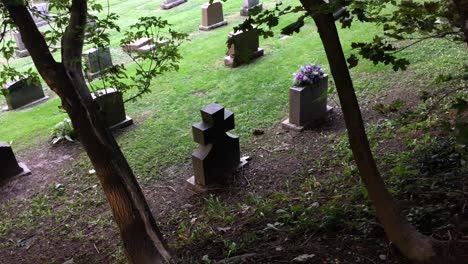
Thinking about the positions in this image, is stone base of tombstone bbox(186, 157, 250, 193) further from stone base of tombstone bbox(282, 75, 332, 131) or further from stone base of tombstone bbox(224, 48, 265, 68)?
stone base of tombstone bbox(224, 48, 265, 68)

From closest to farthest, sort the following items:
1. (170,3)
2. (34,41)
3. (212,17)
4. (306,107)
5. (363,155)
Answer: (363,155)
(34,41)
(306,107)
(212,17)
(170,3)

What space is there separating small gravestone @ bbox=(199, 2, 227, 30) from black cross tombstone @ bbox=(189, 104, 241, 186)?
8.17 m

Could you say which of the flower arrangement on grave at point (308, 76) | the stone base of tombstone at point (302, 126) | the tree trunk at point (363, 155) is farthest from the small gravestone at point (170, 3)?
the tree trunk at point (363, 155)

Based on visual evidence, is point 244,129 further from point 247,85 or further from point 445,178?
point 445,178

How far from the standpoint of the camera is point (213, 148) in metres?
6.39

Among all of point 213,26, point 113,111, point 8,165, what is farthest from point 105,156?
point 213,26

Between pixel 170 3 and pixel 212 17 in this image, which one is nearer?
pixel 212 17

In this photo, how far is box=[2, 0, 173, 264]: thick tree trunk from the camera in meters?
4.34

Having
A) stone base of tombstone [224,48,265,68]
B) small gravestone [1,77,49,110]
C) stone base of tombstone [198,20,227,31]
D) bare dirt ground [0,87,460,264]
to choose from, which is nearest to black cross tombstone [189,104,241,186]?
bare dirt ground [0,87,460,264]

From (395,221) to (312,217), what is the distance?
1.20m

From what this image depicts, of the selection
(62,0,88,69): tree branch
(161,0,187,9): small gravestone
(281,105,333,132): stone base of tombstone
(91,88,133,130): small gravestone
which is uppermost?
(62,0,88,69): tree branch

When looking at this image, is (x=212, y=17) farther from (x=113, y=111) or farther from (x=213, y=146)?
(x=213, y=146)

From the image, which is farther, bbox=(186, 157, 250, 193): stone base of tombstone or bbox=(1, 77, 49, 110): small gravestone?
bbox=(1, 77, 49, 110): small gravestone

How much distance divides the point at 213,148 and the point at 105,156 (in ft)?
7.24
